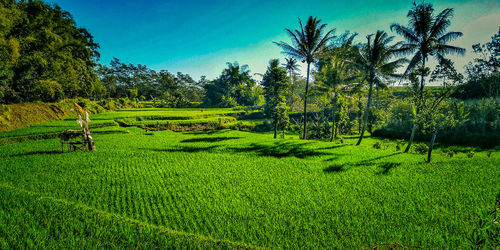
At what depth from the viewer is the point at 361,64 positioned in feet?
48.5

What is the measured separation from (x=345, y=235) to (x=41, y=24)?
2798 cm

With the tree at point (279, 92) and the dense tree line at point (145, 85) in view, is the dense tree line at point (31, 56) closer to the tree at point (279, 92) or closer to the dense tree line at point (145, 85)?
the tree at point (279, 92)

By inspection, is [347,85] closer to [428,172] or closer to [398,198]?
[428,172]

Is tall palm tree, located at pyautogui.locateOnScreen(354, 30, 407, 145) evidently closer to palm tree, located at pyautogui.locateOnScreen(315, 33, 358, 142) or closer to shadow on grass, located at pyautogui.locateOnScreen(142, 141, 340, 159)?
palm tree, located at pyautogui.locateOnScreen(315, 33, 358, 142)

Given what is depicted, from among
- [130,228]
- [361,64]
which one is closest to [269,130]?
[361,64]

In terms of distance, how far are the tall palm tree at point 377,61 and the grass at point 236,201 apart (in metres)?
7.93

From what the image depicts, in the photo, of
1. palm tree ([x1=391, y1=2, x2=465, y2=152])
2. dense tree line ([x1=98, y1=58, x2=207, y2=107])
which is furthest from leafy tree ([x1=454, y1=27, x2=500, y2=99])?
dense tree line ([x1=98, y1=58, x2=207, y2=107])

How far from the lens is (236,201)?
16.7 ft

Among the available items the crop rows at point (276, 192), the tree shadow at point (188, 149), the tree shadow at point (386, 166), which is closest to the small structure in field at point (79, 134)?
the crop rows at point (276, 192)

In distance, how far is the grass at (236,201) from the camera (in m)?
3.68

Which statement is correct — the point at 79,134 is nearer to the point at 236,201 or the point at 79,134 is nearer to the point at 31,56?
the point at 236,201

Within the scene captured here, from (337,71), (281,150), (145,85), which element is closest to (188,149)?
(281,150)

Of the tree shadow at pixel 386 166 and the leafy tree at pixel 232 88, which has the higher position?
the leafy tree at pixel 232 88

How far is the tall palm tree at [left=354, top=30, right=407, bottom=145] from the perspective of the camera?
44.9ft
